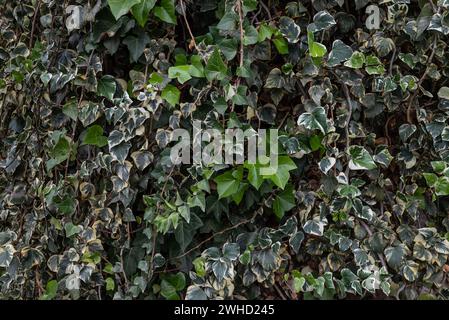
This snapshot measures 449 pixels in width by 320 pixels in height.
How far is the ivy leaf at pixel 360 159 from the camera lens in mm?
1300

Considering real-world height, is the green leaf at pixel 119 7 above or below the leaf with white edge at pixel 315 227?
above

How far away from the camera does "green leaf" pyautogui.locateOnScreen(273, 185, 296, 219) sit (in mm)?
1334

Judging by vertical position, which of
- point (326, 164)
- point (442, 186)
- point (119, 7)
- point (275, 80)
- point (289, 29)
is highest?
point (119, 7)

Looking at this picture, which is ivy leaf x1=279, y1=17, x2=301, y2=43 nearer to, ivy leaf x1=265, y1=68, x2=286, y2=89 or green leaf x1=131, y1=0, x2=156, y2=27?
ivy leaf x1=265, y1=68, x2=286, y2=89

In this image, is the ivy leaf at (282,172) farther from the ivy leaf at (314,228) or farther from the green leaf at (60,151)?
the green leaf at (60,151)

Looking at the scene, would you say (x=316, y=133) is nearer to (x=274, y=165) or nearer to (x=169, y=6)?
(x=274, y=165)

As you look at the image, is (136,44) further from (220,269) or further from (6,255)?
(6,255)

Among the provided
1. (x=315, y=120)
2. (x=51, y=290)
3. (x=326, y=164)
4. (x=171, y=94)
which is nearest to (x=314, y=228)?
(x=326, y=164)

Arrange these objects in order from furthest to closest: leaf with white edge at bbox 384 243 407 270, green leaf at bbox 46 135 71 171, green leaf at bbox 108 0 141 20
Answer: green leaf at bbox 46 135 71 171, leaf with white edge at bbox 384 243 407 270, green leaf at bbox 108 0 141 20

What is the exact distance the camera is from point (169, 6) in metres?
1.27

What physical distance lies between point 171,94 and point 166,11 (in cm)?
21

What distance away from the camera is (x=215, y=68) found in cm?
125

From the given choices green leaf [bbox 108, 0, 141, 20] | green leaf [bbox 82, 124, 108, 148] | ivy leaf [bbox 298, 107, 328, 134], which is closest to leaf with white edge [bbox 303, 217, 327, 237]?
ivy leaf [bbox 298, 107, 328, 134]

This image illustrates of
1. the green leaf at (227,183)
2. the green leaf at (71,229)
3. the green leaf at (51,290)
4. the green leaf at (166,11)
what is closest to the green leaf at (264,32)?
the green leaf at (166,11)
